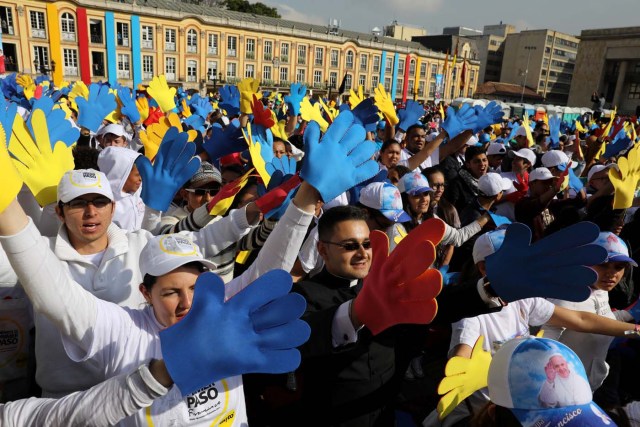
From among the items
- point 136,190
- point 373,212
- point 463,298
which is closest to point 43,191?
point 136,190

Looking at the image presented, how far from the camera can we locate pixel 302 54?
4825cm

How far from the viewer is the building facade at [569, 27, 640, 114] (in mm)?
48844

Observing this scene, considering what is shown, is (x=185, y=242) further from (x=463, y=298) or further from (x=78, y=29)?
(x=78, y=29)

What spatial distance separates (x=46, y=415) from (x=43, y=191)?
1648mm

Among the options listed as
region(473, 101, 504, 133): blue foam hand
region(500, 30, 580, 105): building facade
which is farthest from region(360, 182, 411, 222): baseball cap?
region(500, 30, 580, 105): building facade

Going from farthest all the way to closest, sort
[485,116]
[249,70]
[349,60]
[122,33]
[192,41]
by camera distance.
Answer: [349,60]
[249,70]
[192,41]
[122,33]
[485,116]

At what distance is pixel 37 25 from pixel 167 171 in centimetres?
4006

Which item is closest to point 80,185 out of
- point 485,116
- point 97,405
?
point 97,405

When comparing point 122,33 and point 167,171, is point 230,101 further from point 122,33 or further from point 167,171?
point 122,33

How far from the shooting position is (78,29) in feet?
116

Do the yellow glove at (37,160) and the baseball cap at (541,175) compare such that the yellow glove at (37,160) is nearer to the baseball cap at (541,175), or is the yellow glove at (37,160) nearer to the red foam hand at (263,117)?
the red foam hand at (263,117)

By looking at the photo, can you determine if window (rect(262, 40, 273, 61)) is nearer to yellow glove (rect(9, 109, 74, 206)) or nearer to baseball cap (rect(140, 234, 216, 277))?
yellow glove (rect(9, 109, 74, 206))

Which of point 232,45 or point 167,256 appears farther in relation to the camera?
point 232,45

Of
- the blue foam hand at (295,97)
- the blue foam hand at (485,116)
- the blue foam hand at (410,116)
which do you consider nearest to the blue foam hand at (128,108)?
the blue foam hand at (295,97)
